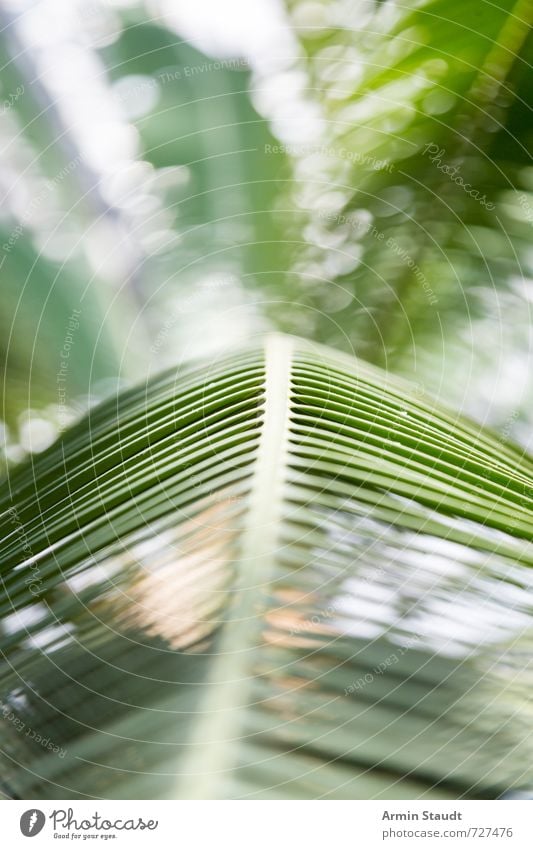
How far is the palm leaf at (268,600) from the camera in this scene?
334mm

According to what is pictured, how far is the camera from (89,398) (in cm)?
109

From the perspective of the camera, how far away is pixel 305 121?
103 centimetres

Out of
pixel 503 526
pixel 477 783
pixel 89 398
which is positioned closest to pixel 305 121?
pixel 89 398

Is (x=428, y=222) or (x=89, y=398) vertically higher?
(x=428, y=222)

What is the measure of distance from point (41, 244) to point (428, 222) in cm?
57

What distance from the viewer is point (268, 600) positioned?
0.37m

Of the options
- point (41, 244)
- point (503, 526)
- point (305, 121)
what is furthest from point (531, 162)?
point (41, 244)

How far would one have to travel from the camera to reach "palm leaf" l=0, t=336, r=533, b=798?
33 centimetres

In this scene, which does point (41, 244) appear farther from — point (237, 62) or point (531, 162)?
point (531, 162)

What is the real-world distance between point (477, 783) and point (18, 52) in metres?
1.07
